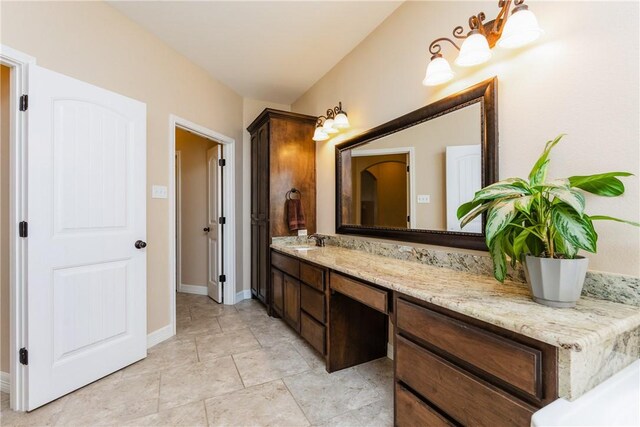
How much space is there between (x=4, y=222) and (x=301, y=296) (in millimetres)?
1982

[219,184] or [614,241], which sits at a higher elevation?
[219,184]

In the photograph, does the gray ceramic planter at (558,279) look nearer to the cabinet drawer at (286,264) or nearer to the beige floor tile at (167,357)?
the cabinet drawer at (286,264)

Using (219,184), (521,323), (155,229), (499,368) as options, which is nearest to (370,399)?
(499,368)

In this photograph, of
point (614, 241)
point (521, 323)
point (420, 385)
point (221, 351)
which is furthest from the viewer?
point (221, 351)

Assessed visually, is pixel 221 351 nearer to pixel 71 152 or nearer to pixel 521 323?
pixel 71 152

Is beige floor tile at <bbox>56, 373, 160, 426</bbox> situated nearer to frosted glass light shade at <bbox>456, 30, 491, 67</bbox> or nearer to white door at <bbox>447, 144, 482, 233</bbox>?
white door at <bbox>447, 144, 482, 233</bbox>

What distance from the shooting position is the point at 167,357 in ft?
7.22

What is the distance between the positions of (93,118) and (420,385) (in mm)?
2474

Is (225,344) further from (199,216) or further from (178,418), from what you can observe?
(199,216)

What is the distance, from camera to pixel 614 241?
1.07 m

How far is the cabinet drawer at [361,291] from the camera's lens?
1.44 metres

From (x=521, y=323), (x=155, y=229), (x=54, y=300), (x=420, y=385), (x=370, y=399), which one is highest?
(x=155, y=229)

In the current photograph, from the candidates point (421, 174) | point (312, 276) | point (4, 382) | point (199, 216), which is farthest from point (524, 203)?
point (199, 216)

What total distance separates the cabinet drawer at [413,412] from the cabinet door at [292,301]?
118 centimetres
